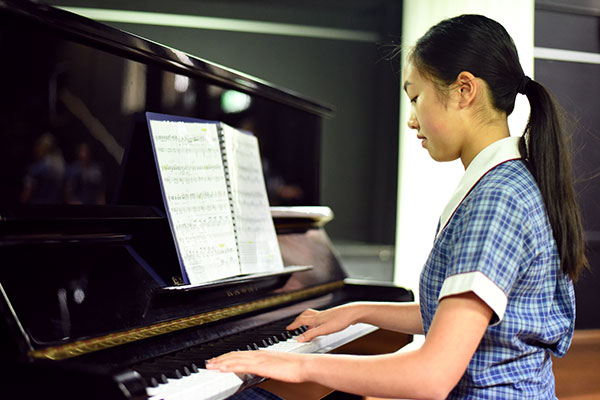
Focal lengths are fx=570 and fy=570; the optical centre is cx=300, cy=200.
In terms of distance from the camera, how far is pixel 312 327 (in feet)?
5.01

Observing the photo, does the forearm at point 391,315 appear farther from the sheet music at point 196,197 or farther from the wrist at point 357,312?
A: the sheet music at point 196,197

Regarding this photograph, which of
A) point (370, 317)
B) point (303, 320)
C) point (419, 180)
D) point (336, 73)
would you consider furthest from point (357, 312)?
point (336, 73)

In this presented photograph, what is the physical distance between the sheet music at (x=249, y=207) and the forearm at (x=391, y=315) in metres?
0.30

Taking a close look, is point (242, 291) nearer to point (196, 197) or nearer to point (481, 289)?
point (196, 197)

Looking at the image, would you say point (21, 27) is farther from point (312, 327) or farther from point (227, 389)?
point (312, 327)

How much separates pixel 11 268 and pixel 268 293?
31.0 inches

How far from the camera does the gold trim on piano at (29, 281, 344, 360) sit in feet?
3.34

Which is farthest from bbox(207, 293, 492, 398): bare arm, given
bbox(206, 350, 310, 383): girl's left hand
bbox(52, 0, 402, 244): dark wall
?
bbox(52, 0, 402, 244): dark wall

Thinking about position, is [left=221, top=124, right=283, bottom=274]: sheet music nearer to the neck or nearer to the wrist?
the wrist

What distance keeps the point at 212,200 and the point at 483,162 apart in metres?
0.68

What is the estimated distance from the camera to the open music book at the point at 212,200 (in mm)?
1362

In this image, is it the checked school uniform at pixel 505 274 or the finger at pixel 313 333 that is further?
the finger at pixel 313 333

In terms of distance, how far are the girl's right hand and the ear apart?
635mm

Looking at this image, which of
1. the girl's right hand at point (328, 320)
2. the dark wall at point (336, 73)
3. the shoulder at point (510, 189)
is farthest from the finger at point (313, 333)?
the dark wall at point (336, 73)
